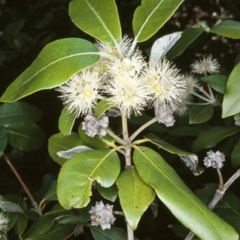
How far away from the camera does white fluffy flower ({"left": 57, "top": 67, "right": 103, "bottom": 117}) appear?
3.57ft

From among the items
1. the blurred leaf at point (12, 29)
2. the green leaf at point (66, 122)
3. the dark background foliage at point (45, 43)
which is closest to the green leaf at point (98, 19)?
the green leaf at point (66, 122)

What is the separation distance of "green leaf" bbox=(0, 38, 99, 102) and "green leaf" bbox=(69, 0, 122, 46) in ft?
0.14

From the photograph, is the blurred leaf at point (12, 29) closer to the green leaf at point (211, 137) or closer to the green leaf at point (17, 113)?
the green leaf at point (17, 113)

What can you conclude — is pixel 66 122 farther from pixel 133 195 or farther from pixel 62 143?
pixel 133 195

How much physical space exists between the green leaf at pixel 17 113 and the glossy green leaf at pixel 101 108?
2.13 feet

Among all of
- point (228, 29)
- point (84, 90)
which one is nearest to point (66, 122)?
point (84, 90)

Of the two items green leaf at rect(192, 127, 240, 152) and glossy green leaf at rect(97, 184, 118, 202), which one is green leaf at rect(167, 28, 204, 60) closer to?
green leaf at rect(192, 127, 240, 152)

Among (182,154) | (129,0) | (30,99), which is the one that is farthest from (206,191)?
(129,0)

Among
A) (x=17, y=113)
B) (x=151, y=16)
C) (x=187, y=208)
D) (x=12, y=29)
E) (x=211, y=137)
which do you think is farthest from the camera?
(x=12, y=29)

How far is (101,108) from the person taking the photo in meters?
1.09

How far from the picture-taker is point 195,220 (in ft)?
3.36

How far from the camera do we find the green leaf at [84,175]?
41.9 inches

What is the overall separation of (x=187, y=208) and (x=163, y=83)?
26cm

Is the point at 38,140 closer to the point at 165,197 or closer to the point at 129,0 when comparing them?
the point at 165,197
